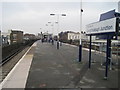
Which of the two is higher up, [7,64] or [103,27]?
[103,27]

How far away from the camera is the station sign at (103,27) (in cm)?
899

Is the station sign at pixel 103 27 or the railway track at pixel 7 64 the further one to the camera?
the railway track at pixel 7 64

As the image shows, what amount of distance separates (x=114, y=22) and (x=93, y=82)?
292 centimetres

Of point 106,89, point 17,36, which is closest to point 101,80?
point 106,89

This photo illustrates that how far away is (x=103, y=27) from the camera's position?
397 inches

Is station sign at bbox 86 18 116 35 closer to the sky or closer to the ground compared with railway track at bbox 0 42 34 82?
closer to the sky

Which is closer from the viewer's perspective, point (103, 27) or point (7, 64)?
point (103, 27)

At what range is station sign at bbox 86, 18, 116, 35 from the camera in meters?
8.99

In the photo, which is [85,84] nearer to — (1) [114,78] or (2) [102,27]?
(1) [114,78]

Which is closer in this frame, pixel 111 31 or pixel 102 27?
pixel 111 31

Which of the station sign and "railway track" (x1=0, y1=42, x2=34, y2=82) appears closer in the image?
the station sign

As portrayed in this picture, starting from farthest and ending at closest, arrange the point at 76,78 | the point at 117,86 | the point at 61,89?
1. the point at 76,78
2. the point at 117,86
3. the point at 61,89

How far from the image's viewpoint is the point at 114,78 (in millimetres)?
10062

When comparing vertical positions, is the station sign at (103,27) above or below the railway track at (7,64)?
above
